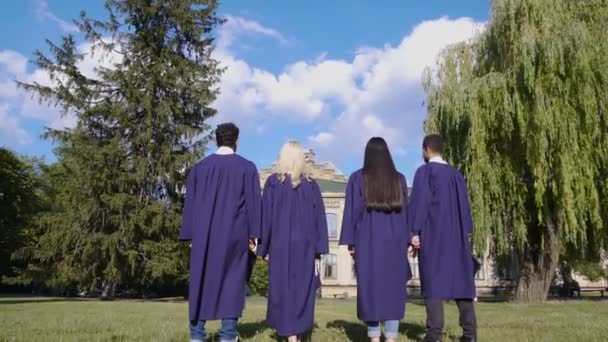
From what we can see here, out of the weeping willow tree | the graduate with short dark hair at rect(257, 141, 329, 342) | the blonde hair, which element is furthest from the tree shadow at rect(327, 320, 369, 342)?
the weeping willow tree

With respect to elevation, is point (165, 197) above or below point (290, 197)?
above

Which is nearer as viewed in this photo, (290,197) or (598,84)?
(290,197)

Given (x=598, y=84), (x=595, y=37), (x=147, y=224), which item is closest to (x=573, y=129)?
(x=598, y=84)

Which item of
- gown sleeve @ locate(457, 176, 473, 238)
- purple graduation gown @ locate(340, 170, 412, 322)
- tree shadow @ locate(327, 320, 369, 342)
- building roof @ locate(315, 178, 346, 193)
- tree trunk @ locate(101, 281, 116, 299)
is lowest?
tree trunk @ locate(101, 281, 116, 299)

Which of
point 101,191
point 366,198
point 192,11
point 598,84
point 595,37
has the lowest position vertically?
point 366,198

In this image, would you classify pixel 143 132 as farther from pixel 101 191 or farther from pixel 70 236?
pixel 70 236

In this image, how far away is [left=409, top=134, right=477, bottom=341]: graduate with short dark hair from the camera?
216 inches

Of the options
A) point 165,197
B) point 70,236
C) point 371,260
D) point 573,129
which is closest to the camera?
point 371,260

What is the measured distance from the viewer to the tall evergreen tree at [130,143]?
2303 centimetres

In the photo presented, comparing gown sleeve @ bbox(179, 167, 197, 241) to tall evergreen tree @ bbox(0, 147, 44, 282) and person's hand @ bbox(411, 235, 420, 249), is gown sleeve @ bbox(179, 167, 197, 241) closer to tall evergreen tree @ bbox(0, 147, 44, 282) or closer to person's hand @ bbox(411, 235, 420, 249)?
person's hand @ bbox(411, 235, 420, 249)

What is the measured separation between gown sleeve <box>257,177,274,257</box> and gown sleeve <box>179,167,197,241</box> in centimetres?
74

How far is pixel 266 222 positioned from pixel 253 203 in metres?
0.44

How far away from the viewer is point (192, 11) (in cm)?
2570

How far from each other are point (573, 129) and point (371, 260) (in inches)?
430
